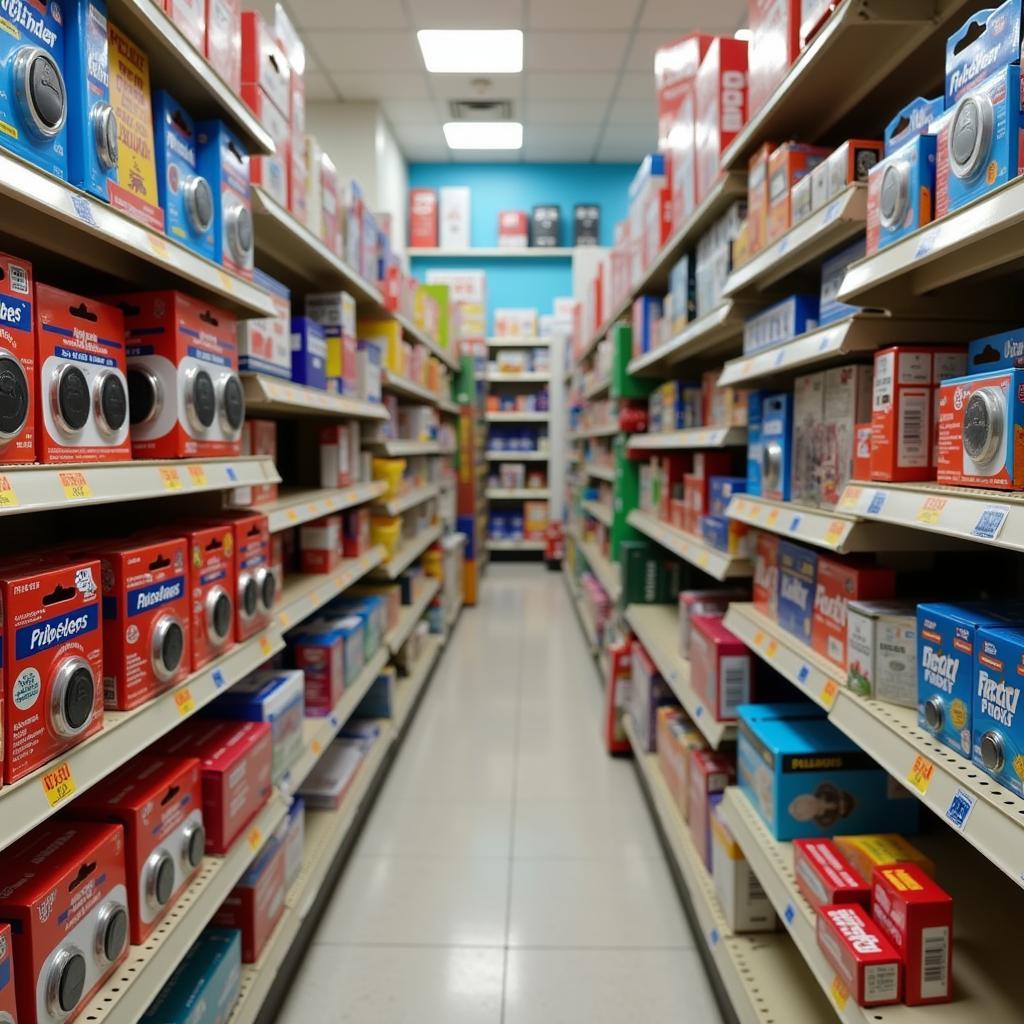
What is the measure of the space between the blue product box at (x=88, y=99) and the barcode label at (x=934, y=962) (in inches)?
66.5

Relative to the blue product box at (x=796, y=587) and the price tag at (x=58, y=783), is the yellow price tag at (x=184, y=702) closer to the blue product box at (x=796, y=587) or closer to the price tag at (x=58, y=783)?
the price tag at (x=58, y=783)

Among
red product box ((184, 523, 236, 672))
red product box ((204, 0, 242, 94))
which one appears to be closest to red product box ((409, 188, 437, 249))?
red product box ((204, 0, 242, 94))

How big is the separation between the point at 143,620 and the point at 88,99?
820mm

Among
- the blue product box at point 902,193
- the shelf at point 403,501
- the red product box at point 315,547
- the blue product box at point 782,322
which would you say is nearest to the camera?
the blue product box at point 902,193

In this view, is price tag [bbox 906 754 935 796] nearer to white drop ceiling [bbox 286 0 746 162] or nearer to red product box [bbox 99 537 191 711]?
red product box [bbox 99 537 191 711]

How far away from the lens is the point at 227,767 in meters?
1.56

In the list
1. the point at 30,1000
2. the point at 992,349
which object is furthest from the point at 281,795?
the point at 992,349

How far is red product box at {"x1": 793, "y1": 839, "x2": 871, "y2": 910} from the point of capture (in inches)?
50.8

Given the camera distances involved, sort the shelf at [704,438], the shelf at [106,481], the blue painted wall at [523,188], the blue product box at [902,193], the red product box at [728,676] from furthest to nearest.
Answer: the blue painted wall at [523,188] → the shelf at [704,438] → the red product box at [728,676] → the blue product box at [902,193] → the shelf at [106,481]

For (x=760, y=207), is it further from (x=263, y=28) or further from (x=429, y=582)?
(x=429, y=582)

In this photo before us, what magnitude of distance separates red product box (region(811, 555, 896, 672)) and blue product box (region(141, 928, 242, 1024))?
1.37 metres

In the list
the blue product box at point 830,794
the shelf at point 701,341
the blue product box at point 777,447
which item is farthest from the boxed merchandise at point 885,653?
the shelf at point 701,341

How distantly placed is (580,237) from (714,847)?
26.2 ft

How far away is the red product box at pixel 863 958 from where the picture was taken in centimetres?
112
